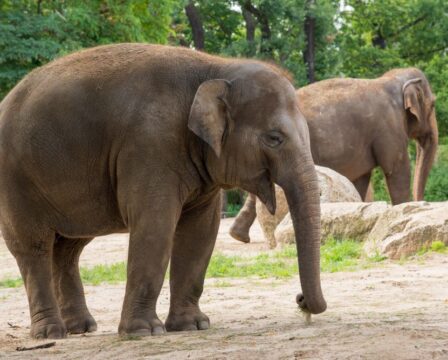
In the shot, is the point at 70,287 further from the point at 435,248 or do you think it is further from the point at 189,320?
the point at 435,248

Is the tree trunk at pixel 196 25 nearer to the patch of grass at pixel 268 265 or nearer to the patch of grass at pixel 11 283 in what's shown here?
the patch of grass at pixel 268 265

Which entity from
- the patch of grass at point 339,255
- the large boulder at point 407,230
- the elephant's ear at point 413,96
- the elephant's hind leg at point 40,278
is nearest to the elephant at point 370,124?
the elephant's ear at point 413,96

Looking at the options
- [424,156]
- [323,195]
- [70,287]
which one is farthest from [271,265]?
[424,156]

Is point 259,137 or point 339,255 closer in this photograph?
point 259,137

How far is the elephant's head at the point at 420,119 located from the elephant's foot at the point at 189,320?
1048cm

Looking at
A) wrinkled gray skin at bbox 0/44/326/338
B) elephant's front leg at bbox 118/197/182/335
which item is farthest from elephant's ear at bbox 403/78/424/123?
elephant's front leg at bbox 118/197/182/335

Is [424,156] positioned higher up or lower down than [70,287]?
lower down

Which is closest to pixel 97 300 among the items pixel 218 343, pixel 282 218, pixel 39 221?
pixel 39 221

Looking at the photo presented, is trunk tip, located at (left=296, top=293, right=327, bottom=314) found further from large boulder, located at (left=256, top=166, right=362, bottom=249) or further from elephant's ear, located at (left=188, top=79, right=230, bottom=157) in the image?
large boulder, located at (left=256, top=166, right=362, bottom=249)

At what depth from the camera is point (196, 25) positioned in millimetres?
29625

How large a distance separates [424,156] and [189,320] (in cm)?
1138

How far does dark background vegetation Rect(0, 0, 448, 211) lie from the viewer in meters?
22.2

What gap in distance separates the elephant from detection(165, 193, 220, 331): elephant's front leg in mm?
8685

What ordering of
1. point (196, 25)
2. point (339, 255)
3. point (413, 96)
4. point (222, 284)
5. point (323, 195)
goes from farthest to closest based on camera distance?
point (196, 25), point (413, 96), point (323, 195), point (339, 255), point (222, 284)
